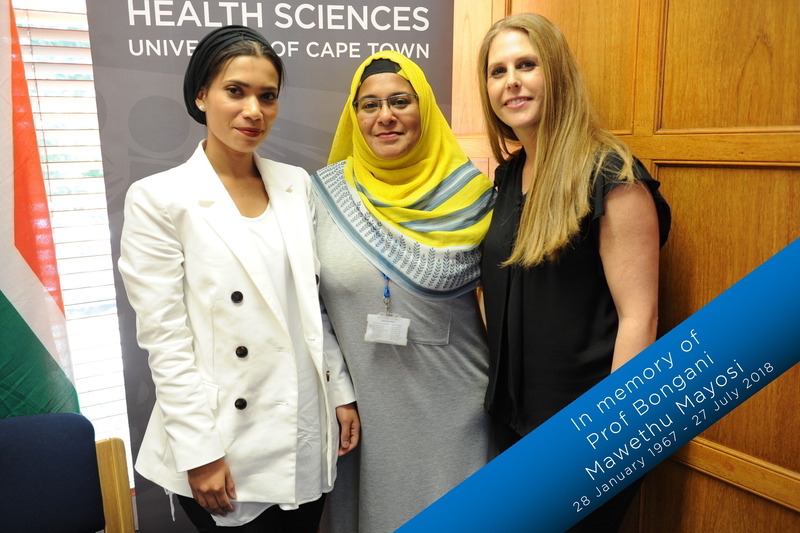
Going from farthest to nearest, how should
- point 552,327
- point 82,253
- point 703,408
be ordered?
point 82,253
point 552,327
point 703,408

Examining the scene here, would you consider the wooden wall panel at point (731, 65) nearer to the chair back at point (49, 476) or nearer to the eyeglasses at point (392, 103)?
the eyeglasses at point (392, 103)

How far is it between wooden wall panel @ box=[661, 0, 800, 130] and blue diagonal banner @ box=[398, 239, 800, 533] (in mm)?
889

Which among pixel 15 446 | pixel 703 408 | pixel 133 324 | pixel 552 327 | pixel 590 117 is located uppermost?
pixel 590 117

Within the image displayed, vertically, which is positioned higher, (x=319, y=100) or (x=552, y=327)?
(x=319, y=100)

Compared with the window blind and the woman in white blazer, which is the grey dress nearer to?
the woman in white blazer

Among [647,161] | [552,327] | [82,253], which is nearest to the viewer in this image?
[552,327]

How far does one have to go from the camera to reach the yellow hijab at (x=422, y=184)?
6.07 ft

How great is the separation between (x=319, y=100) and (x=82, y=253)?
0.96m

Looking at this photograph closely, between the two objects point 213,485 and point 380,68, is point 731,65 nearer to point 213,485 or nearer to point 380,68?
point 380,68

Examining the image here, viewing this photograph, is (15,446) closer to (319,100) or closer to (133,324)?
(133,324)

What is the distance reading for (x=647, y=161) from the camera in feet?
5.84

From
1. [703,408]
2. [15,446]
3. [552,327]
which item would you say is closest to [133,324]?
[15,446]

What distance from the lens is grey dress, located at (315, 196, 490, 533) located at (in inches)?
71.9

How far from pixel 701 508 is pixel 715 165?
3.10 feet
